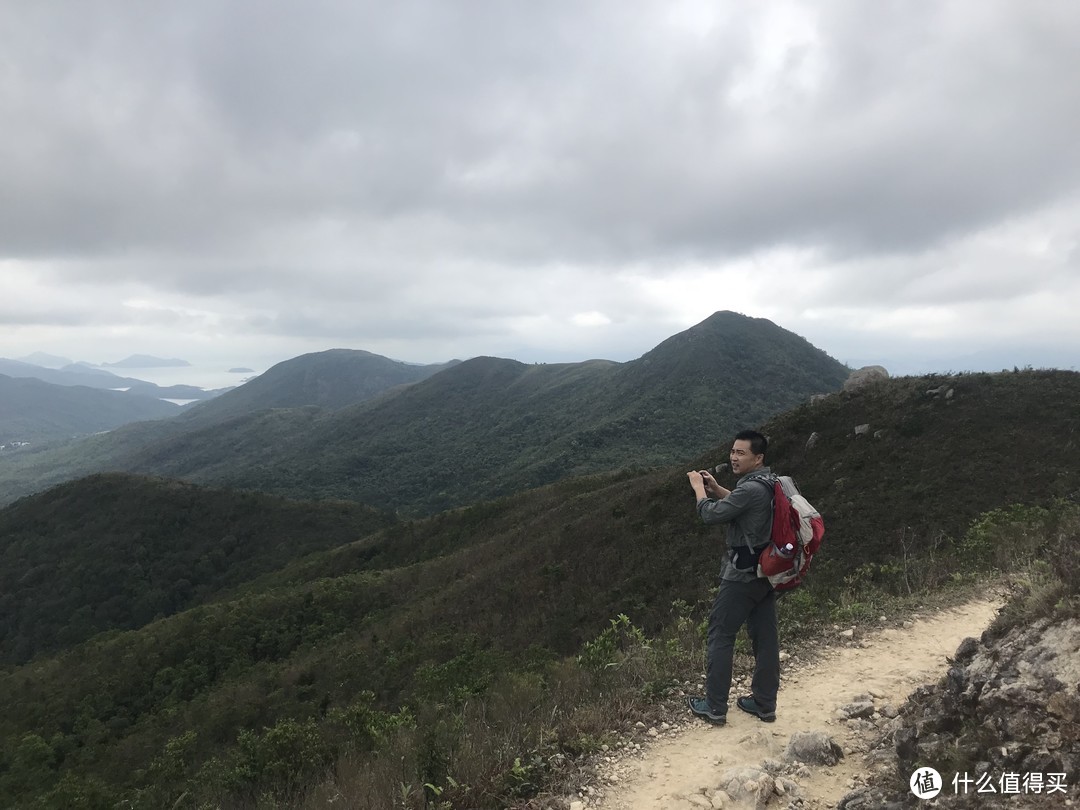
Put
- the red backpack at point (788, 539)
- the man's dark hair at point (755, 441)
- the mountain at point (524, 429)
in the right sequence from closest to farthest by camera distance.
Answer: the red backpack at point (788, 539) → the man's dark hair at point (755, 441) → the mountain at point (524, 429)

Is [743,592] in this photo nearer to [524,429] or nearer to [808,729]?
[808,729]

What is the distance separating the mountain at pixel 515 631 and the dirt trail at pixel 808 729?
0.53 meters

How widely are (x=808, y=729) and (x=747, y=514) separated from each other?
2.04 meters

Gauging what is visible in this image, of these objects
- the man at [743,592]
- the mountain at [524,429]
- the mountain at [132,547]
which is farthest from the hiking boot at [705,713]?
the mountain at [524,429]

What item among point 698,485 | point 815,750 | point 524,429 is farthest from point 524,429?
point 815,750

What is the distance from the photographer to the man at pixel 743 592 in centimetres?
445

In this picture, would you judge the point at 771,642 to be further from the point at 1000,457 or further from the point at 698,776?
the point at 1000,457

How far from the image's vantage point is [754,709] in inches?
193

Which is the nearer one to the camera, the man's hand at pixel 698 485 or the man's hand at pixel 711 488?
the man's hand at pixel 698 485

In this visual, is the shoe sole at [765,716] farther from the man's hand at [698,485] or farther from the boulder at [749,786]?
the man's hand at [698,485]

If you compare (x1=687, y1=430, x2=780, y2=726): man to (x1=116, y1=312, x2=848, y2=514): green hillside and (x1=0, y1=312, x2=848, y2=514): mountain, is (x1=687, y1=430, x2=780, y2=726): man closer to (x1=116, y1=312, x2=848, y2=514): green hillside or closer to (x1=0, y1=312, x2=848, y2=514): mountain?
(x1=0, y1=312, x2=848, y2=514): mountain

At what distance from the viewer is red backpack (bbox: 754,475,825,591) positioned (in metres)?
4.34

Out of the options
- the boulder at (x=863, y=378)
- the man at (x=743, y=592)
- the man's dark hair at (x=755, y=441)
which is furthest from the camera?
the boulder at (x=863, y=378)

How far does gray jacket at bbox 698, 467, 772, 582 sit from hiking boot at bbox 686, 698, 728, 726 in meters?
1.33
